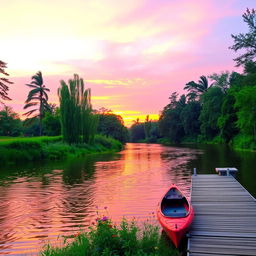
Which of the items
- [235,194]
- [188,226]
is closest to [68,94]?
[235,194]

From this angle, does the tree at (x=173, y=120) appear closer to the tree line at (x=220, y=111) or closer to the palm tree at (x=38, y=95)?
the tree line at (x=220, y=111)

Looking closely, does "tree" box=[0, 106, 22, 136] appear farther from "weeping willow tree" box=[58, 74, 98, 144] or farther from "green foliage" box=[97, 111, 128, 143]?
"weeping willow tree" box=[58, 74, 98, 144]

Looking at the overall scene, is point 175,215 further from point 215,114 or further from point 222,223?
point 215,114

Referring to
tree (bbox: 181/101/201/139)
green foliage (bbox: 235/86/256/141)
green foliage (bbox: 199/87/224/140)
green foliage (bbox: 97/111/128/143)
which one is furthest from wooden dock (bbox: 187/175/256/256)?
tree (bbox: 181/101/201/139)

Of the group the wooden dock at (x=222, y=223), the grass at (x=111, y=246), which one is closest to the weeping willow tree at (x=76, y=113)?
the wooden dock at (x=222, y=223)

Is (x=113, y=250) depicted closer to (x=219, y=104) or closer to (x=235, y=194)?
(x=235, y=194)

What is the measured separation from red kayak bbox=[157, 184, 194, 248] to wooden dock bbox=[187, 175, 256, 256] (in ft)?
1.21

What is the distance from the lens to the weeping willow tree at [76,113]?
4972 cm

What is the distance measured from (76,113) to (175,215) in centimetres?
4283

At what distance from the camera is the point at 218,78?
84.3m

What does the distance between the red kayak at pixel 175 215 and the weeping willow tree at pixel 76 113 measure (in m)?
39.6

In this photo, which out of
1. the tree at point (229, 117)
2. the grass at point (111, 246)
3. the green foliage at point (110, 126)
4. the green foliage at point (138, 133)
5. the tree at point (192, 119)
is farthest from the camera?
the green foliage at point (138, 133)

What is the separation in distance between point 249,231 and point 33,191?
13.4 meters

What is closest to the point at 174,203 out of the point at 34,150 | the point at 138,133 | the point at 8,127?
the point at 34,150
